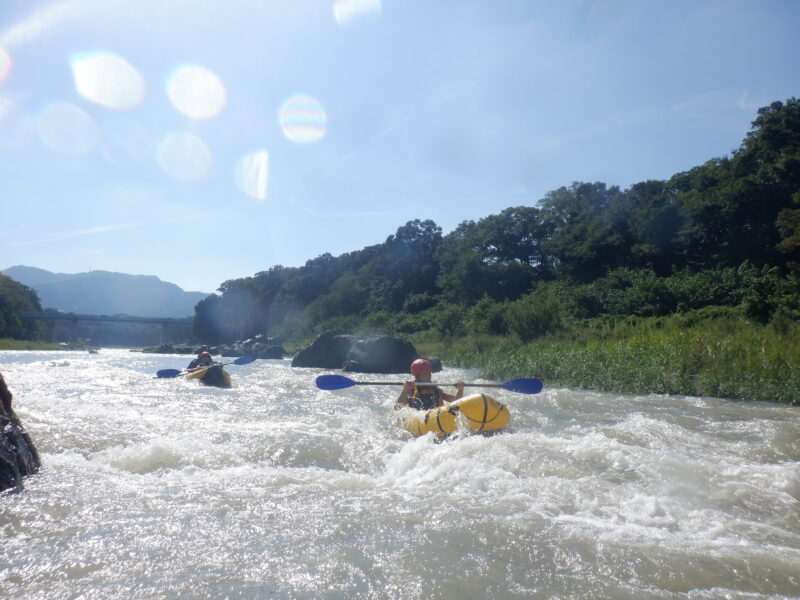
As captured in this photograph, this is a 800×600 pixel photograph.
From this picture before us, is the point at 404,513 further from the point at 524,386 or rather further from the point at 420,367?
the point at 524,386

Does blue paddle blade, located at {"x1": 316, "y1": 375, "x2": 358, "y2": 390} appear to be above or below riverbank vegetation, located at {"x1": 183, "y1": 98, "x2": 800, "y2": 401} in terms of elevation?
below

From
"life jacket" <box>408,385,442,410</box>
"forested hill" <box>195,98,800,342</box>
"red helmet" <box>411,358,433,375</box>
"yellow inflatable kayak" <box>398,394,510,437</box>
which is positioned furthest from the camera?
"forested hill" <box>195,98,800,342</box>

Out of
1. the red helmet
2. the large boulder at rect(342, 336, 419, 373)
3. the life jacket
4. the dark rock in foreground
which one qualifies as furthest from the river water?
the large boulder at rect(342, 336, 419, 373)

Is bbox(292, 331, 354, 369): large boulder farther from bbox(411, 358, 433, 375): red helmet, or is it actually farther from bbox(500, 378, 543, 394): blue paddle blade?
bbox(500, 378, 543, 394): blue paddle blade

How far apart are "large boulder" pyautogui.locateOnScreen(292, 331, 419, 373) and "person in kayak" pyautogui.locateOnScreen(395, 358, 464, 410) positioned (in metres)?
13.5

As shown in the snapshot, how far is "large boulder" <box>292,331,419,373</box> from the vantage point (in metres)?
21.3

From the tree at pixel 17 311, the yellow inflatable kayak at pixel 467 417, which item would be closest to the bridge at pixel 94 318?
the tree at pixel 17 311

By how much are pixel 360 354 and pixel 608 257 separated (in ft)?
57.1

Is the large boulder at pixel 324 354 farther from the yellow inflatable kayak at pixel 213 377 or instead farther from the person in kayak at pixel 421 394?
the person in kayak at pixel 421 394

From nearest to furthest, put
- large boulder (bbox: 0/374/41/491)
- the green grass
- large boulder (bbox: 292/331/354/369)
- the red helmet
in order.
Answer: large boulder (bbox: 0/374/41/491), the red helmet, the green grass, large boulder (bbox: 292/331/354/369)

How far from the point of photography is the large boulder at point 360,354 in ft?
69.9

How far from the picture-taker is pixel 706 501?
381 cm

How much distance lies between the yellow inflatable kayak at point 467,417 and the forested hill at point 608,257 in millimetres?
11159

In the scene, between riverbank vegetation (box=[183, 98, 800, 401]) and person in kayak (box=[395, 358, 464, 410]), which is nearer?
person in kayak (box=[395, 358, 464, 410])
